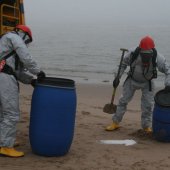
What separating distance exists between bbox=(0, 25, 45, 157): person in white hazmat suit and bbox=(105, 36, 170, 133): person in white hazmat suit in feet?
7.03

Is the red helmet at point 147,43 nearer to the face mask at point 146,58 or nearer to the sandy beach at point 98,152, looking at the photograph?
the face mask at point 146,58

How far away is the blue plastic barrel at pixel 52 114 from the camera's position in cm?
620

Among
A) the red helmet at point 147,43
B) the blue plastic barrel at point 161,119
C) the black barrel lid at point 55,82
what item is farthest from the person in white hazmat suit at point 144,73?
the black barrel lid at point 55,82

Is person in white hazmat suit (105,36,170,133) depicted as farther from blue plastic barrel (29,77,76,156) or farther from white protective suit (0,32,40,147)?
white protective suit (0,32,40,147)

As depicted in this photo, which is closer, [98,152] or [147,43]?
[98,152]

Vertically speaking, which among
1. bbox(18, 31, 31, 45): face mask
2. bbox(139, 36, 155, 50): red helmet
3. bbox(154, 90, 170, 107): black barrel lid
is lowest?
bbox(154, 90, 170, 107): black barrel lid

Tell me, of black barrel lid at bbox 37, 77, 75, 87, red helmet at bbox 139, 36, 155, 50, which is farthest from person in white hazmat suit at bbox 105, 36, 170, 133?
black barrel lid at bbox 37, 77, 75, 87

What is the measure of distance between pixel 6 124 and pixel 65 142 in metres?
0.85

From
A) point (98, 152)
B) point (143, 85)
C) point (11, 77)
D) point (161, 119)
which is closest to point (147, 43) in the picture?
point (143, 85)

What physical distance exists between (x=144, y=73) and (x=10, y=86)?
8.53 ft

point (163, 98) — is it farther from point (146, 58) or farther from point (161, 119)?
point (146, 58)

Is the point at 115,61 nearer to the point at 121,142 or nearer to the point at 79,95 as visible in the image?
the point at 79,95

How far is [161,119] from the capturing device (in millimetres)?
7473

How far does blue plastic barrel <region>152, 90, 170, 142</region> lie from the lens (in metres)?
7.43
